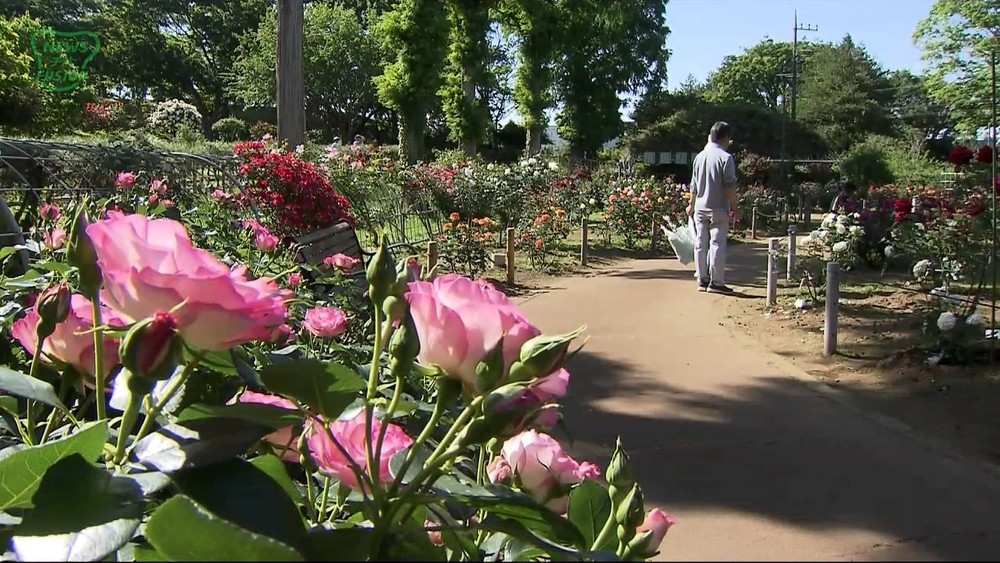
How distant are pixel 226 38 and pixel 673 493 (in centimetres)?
4333

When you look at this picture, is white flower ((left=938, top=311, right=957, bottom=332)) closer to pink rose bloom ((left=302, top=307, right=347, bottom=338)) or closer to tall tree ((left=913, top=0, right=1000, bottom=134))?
pink rose bloom ((left=302, top=307, right=347, bottom=338))

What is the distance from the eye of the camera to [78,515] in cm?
59

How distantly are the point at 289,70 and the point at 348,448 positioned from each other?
11.0 metres

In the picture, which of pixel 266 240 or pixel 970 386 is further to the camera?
pixel 970 386

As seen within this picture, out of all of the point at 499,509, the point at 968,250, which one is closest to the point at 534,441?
the point at 499,509

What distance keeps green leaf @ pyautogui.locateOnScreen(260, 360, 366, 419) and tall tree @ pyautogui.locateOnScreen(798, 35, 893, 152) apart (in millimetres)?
38562

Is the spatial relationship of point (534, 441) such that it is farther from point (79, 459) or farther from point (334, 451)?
point (79, 459)

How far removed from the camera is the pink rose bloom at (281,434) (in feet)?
2.67

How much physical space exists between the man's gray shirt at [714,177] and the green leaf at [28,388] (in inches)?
316

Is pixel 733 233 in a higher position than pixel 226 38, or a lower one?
lower

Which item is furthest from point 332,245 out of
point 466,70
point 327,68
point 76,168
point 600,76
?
point 327,68

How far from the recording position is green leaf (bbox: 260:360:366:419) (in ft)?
2.34

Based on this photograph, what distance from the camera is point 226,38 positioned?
4281cm

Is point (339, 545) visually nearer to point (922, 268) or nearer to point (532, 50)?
point (922, 268)
